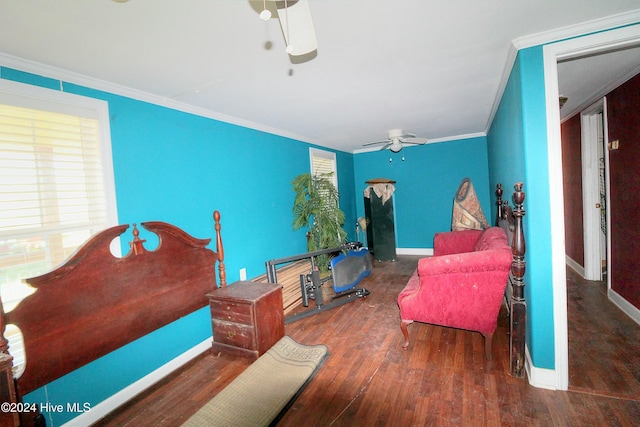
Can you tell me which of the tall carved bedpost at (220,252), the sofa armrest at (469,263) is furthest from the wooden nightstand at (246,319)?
the sofa armrest at (469,263)

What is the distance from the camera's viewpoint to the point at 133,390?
2.09 metres

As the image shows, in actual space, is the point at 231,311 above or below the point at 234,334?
above

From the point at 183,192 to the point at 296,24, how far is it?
192cm

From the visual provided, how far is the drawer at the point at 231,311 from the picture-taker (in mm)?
2365

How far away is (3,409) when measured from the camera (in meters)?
1.22

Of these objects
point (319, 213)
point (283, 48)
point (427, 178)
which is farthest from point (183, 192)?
point (427, 178)

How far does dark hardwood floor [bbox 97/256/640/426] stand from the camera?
1.68 m

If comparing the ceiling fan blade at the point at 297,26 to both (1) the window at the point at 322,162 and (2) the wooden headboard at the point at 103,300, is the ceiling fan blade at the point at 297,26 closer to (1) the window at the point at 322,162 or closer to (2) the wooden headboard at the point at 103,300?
(2) the wooden headboard at the point at 103,300

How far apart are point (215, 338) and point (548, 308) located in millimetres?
2615

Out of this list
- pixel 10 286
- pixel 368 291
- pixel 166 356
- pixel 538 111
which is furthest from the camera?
pixel 368 291

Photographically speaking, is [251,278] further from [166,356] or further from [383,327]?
[383,327]

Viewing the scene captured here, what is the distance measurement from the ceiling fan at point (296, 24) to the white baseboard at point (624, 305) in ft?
12.0

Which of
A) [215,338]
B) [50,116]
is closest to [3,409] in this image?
[215,338]

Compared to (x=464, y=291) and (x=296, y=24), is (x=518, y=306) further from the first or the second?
(x=296, y=24)
